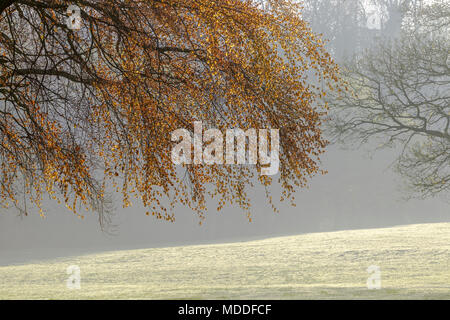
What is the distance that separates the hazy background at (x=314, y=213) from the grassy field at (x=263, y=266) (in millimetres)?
13725

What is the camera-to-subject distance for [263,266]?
22672 mm

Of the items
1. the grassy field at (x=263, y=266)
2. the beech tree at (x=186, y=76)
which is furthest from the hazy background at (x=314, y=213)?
the beech tree at (x=186, y=76)

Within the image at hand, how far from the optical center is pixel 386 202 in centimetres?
5753

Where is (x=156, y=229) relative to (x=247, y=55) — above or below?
below

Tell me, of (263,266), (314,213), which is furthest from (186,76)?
(314,213)

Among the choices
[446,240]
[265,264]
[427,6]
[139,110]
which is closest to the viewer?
[139,110]

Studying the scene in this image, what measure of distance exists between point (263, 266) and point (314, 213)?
35145 mm

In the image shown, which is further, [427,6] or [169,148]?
[427,6]

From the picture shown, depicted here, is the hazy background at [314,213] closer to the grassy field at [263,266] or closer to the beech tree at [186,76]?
the grassy field at [263,266]

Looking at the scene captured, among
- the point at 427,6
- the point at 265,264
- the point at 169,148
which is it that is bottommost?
the point at 265,264

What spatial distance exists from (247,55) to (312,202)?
163 ft
